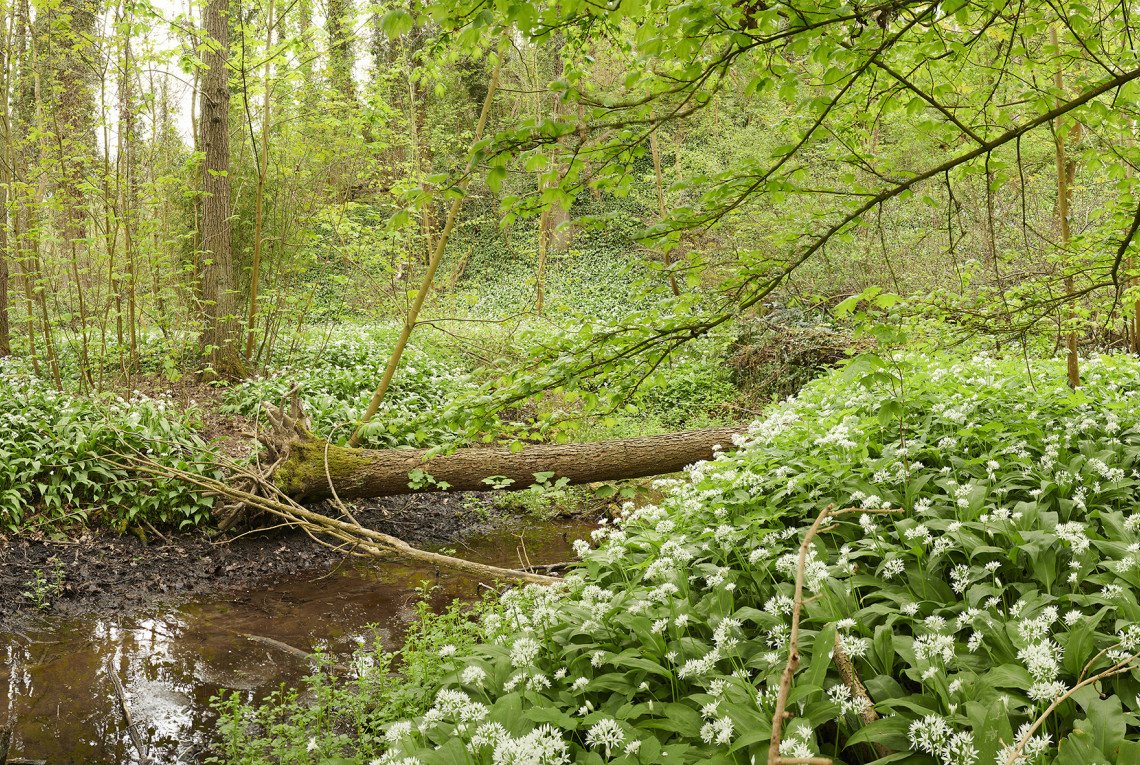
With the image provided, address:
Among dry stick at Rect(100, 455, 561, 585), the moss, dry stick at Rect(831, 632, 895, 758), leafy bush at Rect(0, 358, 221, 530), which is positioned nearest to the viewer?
dry stick at Rect(831, 632, 895, 758)

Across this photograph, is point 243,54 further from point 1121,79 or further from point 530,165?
point 1121,79

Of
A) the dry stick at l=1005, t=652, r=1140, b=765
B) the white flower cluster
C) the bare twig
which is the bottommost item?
the bare twig

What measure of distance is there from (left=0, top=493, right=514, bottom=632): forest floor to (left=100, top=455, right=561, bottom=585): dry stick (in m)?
0.44

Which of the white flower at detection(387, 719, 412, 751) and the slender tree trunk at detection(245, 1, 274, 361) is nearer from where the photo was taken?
the white flower at detection(387, 719, 412, 751)

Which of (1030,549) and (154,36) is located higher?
(154,36)

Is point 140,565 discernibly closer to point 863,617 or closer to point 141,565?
point 141,565

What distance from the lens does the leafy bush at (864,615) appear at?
6.24ft

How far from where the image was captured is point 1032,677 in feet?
6.32

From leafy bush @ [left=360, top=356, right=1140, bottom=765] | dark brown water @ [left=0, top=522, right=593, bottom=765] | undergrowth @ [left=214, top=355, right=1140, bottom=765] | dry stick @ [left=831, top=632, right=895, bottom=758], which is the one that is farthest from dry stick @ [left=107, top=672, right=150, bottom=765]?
dry stick @ [left=831, top=632, right=895, bottom=758]

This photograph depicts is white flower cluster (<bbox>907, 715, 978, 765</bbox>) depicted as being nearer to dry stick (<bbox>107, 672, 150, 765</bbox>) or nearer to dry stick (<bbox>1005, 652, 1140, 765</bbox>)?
dry stick (<bbox>1005, 652, 1140, 765</bbox>)

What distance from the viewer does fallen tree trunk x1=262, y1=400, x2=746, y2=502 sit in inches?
243

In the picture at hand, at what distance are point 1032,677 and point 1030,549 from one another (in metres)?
0.75

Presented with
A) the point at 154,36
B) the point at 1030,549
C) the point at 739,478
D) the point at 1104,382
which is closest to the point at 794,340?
the point at 1104,382

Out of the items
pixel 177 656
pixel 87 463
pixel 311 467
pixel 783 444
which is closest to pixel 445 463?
pixel 311 467
